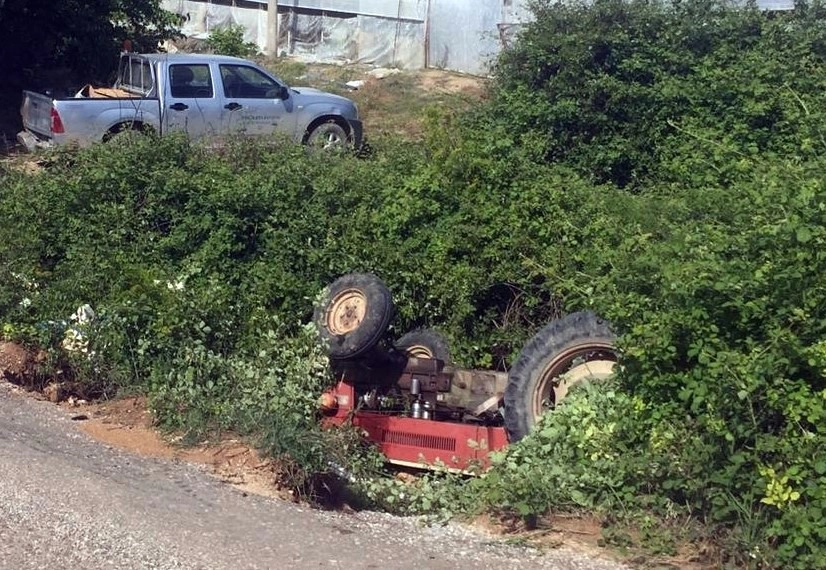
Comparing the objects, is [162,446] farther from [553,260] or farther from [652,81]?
[652,81]

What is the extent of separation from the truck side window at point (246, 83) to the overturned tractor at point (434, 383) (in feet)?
27.6

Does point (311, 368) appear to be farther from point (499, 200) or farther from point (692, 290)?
point (692, 290)

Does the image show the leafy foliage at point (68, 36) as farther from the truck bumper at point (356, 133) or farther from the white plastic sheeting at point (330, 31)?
the white plastic sheeting at point (330, 31)

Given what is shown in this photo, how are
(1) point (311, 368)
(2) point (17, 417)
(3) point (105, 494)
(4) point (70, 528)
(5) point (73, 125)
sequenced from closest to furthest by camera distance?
(4) point (70, 528), (3) point (105, 494), (2) point (17, 417), (1) point (311, 368), (5) point (73, 125)

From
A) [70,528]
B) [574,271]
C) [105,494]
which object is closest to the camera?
[70,528]

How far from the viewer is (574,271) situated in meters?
9.32

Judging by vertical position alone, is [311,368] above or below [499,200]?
below

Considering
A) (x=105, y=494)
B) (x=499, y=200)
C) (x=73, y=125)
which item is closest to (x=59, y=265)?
(x=499, y=200)

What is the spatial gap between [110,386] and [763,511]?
16.7 feet

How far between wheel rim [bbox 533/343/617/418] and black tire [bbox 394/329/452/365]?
151 centimetres

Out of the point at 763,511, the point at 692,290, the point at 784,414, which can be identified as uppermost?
the point at 692,290

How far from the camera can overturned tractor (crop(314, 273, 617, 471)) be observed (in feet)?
25.5

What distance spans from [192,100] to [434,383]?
29.6ft

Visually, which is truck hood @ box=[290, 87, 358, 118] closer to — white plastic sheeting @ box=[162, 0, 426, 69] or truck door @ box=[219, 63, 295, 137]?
truck door @ box=[219, 63, 295, 137]
